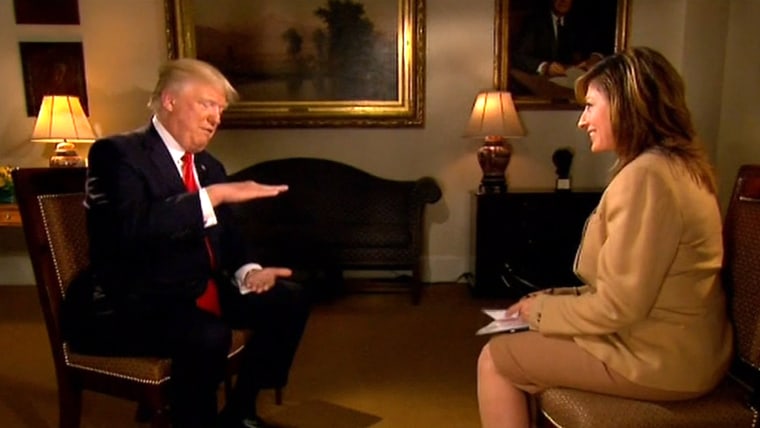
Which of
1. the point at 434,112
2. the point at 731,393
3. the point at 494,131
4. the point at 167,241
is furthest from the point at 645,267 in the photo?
the point at 434,112

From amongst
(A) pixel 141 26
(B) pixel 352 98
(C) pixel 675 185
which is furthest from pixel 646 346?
(A) pixel 141 26

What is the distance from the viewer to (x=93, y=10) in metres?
3.78

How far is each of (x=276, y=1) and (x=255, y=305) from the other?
2.60 m

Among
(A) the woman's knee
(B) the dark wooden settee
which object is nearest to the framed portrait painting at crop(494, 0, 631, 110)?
(B) the dark wooden settee

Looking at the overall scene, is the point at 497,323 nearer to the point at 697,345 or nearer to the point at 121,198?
the point at 697,345

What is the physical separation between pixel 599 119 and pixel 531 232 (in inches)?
93.9

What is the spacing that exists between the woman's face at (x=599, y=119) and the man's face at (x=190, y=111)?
3.62 feet

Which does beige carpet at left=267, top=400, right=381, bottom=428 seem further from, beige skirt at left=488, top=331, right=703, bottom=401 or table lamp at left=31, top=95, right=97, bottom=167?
table lamp at left=31, top=95, right=97, bottom=167

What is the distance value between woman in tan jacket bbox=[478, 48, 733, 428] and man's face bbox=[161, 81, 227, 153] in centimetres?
111

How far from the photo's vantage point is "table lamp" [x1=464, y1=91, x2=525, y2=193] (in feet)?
11.3

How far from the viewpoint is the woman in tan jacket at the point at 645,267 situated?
3.51 ft

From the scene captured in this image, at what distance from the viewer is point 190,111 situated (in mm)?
1666

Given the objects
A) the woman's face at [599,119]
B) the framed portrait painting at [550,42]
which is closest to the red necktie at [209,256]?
the woman's face at [599,119]

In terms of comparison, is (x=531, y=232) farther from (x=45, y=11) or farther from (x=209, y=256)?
(x=45, y=11)
